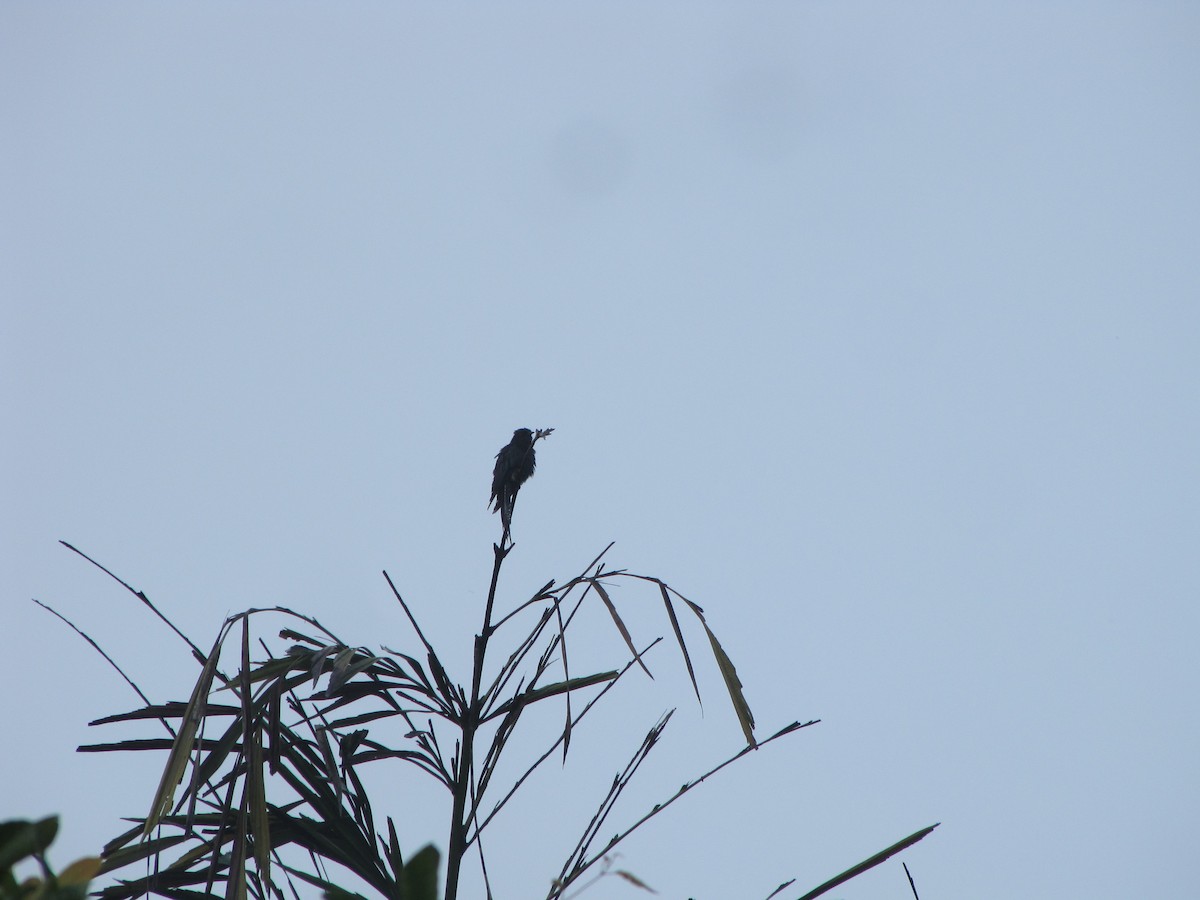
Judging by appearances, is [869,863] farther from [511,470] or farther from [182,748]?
[511,470]

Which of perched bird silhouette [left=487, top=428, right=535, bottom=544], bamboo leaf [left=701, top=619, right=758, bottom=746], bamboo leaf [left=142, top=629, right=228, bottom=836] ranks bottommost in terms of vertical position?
bamboo leaf [left=142, top=629, right=228, bottom=836]

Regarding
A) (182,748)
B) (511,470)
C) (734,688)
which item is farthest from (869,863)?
(511,470)

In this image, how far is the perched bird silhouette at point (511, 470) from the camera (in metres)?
4.85

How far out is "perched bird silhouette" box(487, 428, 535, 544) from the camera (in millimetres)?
4853

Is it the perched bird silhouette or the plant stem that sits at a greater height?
the perched bird silhouette

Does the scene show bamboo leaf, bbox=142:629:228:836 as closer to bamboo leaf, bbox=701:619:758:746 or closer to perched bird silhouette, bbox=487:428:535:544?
bamboo leaf, bbox=701:619:758:746

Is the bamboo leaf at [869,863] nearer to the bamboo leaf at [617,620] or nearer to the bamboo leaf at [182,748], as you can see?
the bamboo leaf at [617,620]

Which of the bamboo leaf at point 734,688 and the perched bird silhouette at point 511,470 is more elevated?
the perched bird silhouette at point 511,470

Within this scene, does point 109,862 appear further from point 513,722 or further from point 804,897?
point 804,897

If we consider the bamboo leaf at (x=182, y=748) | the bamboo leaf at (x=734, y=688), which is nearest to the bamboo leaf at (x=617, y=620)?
the bamboo leaf at (x=734, y=688)

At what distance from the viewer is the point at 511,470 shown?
16.6 feet

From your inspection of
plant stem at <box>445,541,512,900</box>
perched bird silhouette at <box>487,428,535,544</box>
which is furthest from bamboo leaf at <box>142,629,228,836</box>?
perched bird silhouette at <box>487,428,535,544</box>

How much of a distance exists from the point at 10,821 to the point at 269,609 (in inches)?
70.3

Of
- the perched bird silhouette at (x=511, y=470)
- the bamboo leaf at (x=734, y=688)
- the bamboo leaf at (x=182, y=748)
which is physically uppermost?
the perched bird silhouette at (x=511, y=470)
